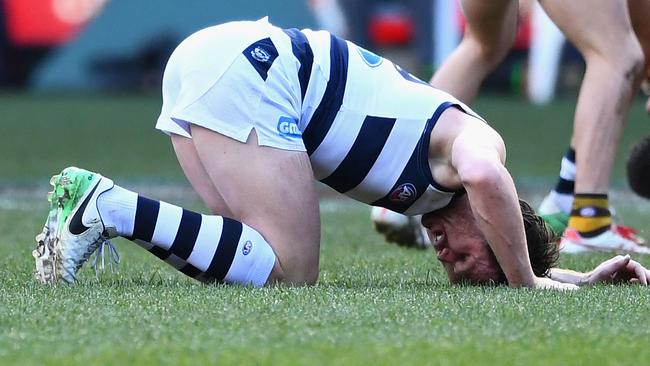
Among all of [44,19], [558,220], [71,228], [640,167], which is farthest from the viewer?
[44,19]

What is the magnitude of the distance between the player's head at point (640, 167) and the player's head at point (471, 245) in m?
1.83

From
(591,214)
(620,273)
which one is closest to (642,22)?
(591,214)

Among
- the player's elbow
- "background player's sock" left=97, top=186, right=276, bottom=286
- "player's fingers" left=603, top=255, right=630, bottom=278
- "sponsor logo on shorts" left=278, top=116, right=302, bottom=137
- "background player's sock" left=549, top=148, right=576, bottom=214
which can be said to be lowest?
"background player's sock" left=549, top=148, right=576, bottom=214

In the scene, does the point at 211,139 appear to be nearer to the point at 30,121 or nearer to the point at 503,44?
the point at 503,44

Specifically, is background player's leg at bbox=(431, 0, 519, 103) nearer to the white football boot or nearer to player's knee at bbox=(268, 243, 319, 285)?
player's knee at bbox=(268, 243, 319, 285)

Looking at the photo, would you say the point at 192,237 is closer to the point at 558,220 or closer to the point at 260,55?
the point at 260,55

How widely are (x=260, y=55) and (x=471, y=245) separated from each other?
0.74 meters

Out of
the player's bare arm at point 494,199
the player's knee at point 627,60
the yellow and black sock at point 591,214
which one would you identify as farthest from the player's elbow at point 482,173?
the player's knee at point 627,60

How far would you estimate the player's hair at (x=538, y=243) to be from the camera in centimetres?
354

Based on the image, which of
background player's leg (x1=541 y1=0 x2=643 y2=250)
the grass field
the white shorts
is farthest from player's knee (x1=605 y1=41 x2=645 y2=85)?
the white shorts

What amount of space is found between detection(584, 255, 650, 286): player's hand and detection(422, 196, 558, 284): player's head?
117 mm

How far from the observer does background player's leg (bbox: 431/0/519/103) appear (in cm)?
490

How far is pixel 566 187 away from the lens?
197 inches

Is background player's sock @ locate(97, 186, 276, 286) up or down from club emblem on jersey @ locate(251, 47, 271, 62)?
down
